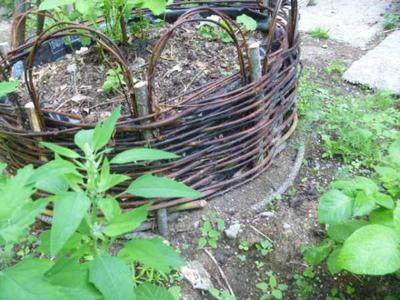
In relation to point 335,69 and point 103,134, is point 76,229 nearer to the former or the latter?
point 103,134

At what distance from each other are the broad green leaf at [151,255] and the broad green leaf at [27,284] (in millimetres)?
203

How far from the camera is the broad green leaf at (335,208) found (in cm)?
139

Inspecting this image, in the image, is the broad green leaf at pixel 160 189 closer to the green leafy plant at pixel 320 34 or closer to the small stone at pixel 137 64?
the small stone at pixel 137 64

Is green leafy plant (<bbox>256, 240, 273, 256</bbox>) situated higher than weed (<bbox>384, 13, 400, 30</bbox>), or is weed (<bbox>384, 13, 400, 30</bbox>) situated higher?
weed (<bbox>384, 13, 400, 30</bbox>)

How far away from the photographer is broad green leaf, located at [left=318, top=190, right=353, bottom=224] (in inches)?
54.7

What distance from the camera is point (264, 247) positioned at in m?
1.72

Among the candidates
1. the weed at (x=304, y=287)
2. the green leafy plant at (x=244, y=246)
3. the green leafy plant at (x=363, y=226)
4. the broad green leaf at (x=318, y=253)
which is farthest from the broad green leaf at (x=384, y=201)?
the green leafy plant at (x=244, y=246)

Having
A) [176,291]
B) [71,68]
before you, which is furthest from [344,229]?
[71,68]

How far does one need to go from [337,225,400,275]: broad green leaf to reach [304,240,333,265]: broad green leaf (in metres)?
0.28

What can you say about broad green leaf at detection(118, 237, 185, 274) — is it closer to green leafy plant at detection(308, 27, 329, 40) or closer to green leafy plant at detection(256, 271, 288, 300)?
green leafy plant at detection(256, 271, 288, 300)

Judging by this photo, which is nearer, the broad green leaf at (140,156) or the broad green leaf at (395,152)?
the broad green leaf at (140,156)

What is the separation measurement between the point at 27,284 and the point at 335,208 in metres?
0.91

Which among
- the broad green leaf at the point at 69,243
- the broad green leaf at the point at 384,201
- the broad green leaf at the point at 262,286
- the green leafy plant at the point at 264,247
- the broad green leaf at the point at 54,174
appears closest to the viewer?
the broad green leaf at the point at 54,174

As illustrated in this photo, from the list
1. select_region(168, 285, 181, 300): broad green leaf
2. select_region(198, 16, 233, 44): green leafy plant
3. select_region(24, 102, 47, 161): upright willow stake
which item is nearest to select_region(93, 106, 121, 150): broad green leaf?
select_region(24, 102, 47, 161): upright willow stake
